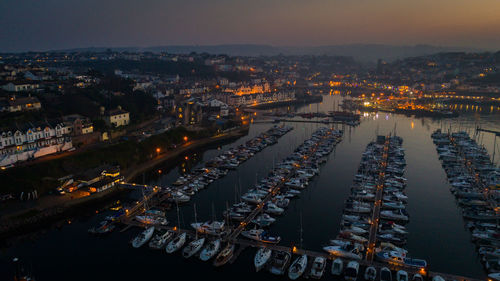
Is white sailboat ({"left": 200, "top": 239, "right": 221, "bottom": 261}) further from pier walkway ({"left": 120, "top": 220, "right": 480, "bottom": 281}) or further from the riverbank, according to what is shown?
the riverbank

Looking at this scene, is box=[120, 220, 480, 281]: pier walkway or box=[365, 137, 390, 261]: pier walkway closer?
box=[120, 220, 480, 281]: pier walkway

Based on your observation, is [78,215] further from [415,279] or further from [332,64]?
[332,64]

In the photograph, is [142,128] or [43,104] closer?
[43,104]

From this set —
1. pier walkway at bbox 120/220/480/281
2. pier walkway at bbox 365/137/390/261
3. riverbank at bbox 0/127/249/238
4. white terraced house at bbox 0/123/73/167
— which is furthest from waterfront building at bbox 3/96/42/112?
pier walkway at bbox 365/137/390/261

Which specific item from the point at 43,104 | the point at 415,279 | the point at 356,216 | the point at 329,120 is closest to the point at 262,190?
the point at 356,216

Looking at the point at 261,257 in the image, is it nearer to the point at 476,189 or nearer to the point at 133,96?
the point at 476,189

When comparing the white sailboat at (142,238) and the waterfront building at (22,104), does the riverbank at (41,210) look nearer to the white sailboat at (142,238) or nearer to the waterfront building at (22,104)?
the white sailboat at (142,238)

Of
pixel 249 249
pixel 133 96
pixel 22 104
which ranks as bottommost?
pixel 249 249

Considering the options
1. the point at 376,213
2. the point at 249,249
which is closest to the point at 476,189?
the point at 376,213
